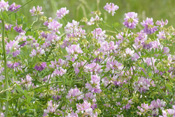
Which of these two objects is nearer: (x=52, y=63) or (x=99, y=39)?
(x=52, y=63)

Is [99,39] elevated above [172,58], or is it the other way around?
[99,39]

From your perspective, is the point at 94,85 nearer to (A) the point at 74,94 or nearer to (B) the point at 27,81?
(A) the point at 74,94

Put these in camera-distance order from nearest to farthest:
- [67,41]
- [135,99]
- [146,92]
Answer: [135,99] < [146,92] < [67,41]

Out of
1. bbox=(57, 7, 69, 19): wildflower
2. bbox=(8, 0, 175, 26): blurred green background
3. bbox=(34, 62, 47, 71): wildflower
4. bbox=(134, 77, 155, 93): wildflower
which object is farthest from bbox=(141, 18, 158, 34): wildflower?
bbox=(8, 0, 175, 26): blurred green background

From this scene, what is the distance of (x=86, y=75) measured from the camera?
143 centimetres

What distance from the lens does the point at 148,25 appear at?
161 centimetres

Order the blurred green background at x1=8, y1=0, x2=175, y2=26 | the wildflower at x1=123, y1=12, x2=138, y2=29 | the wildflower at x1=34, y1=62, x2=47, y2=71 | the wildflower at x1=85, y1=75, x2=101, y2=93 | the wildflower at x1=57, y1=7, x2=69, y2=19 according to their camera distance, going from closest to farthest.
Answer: the wildflower at x1=85, y1=75, x2=101, y2=93 → the wildflower at x1=34, y1=62, x2=47, y2=71 → the wildflower at x1=123, y1=12, x2=138, y2=29 → the wildflower at x1=57, y1=7, x2=69, y2=19 → the blurred green background at x1=8, y1=0, x2=175, y2=26

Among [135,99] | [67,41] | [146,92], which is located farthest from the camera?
[67,41]

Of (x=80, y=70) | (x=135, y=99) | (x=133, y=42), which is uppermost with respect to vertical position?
(x=133, y=42)

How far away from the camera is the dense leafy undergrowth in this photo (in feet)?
4.52

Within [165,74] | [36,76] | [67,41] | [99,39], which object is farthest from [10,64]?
[165,74]

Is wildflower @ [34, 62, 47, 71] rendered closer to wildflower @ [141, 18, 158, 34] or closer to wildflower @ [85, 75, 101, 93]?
wildflower @ [85, 75, 101, 93]

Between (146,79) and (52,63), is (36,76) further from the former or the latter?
(146,79)

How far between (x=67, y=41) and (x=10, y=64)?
0.89ft
